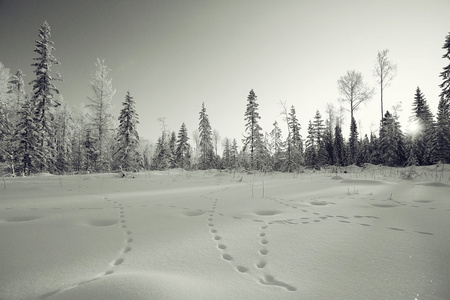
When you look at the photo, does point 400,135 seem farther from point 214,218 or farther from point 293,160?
point 214,218

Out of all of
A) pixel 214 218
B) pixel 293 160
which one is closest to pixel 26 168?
pixel 214 218

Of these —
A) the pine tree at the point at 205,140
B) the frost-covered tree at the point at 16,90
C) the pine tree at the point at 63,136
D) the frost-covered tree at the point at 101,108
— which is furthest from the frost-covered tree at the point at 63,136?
the pine tree at the point at 205,140

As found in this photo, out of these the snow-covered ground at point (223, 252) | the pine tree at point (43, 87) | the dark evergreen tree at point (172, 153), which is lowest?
the snow-covered ground at point (223, 252)

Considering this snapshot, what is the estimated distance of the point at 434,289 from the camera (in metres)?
1.30

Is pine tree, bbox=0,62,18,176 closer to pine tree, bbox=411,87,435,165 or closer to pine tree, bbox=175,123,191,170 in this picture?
pine tree, bbox=175,123,191,170

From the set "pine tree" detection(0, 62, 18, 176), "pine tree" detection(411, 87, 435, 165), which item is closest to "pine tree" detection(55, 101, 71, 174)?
"pine tree" detection(0, 62, 18, 176)

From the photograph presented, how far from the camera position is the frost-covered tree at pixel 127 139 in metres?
17.8

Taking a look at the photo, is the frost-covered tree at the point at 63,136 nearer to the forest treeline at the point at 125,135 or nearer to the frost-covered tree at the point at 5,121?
the forest treeline at the point at 125,135

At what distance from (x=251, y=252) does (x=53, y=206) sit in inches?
136

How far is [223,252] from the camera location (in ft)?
6.27

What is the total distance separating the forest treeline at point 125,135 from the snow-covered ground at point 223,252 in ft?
31.2

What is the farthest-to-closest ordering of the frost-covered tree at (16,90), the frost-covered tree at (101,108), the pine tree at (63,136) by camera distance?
the pine tree at (63,136) < the frost-covered tree at (16,90) < the frost-covered tree at (101,108)

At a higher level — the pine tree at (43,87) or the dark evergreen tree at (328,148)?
the pine tree at (43,87)

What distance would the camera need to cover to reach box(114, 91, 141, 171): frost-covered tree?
17.8 metres
